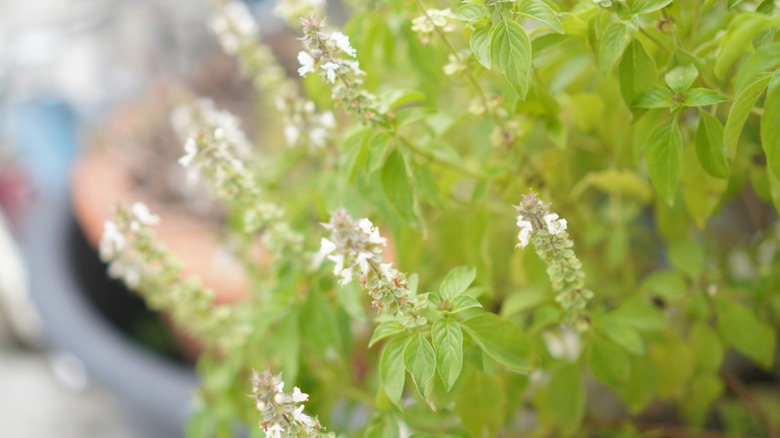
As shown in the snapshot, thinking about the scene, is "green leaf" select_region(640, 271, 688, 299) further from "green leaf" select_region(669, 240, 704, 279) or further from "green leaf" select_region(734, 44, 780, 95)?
"green leaf" select_region(734, 44, 780, 95)

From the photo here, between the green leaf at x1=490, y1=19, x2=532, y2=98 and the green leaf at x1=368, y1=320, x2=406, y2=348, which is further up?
the green leaf at x1=490, y1=19, x2=532, y2=98

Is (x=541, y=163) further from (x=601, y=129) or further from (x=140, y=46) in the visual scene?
(x=140, y=46)

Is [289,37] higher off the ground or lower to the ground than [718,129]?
higher

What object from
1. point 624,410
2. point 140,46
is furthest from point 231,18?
point 140,46

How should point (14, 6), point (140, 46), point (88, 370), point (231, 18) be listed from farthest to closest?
1. point (14, 6)
2. point (140, 46)
3. point (88, 370)
4. point (231, 18)

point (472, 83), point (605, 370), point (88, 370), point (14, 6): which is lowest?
point (605, 370)

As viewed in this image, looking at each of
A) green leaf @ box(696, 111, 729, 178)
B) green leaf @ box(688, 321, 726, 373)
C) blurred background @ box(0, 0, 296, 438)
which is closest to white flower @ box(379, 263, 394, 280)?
green leaf @ box(696, 111, 729, 178)
